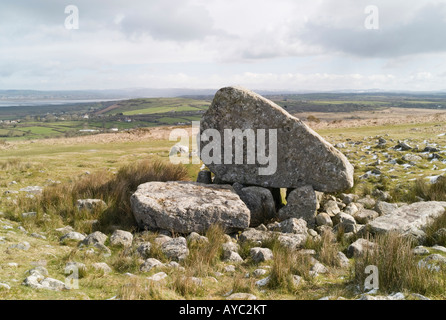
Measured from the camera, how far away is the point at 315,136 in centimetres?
1081

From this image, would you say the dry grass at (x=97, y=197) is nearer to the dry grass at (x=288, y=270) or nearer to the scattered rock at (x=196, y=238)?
the scattered rock at (x=196, y=238)

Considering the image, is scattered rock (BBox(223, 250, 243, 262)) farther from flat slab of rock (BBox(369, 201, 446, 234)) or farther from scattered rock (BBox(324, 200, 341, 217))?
scattered rock (BBox(324, 200, 341, 217))

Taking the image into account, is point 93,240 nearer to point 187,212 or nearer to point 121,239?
point 121,239

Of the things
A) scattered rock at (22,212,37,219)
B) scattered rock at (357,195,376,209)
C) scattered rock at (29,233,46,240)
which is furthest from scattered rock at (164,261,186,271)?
scattered rock at (357,195,376,209)

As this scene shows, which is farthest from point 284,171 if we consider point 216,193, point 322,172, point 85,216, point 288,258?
point 85,216

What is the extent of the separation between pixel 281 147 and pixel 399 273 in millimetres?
6271

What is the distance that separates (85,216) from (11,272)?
400 cm

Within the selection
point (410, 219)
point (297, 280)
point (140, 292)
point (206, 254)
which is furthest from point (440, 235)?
point (140, 292)

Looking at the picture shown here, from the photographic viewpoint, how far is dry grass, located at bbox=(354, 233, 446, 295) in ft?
16.1

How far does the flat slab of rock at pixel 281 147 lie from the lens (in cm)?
1076

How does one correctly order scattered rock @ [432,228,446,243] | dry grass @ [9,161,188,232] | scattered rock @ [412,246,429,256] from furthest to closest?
1. dry grass @ [9,161,188,232]
2. scattered rock @ [432,228,446,243]
3. scattered rock @ [412,246,429,256]

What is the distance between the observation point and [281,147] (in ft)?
36.0

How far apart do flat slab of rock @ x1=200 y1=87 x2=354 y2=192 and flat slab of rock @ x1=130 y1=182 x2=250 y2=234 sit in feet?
5.83

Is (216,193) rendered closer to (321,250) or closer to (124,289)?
(321,250)
